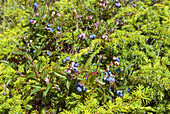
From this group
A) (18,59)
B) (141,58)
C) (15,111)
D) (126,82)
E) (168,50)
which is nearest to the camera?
(15,111)

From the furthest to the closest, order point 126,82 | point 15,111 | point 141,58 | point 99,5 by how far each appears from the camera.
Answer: point 99,5, point 141,58, point 126,82, point 15,111

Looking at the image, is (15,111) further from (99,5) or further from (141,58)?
(99,5)

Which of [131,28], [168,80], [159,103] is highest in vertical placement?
[131,28]

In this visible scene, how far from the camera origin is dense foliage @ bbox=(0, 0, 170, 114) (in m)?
1.23

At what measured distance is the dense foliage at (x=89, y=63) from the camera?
1.23 metres

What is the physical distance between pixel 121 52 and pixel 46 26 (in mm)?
965

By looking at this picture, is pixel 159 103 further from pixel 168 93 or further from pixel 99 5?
pixel 99 5

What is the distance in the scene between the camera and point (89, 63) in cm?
129

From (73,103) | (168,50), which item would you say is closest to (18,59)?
(73,103)

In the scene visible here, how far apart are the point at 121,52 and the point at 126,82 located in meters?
0.38

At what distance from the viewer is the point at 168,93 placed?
1.35 m

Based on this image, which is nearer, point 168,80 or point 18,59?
point 168,80

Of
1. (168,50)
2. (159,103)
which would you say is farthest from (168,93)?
(168,50)

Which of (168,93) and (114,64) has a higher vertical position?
(114,64)
